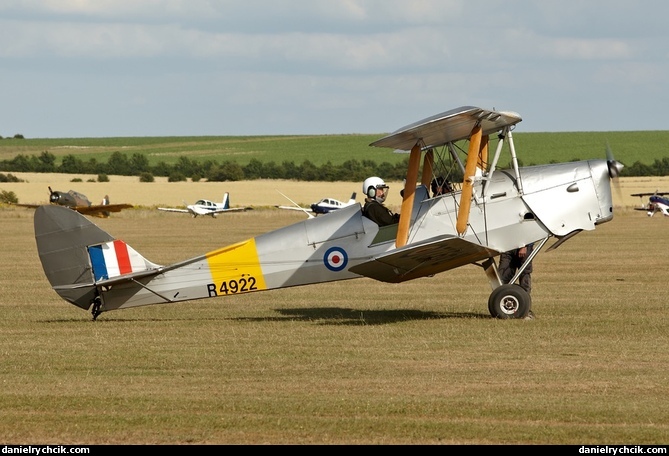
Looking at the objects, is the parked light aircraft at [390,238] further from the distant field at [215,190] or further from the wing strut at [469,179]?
the distant field at [215,190]

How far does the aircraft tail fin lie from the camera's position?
44.3ft

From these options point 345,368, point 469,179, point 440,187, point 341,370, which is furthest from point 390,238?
point 341,370

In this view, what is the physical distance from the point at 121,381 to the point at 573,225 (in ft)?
20.7

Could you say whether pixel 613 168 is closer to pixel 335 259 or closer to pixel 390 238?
pixel 390 238

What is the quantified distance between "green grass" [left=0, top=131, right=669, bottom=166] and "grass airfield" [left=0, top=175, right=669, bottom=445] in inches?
3335

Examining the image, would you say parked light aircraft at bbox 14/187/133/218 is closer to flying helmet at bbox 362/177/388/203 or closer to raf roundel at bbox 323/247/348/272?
flying helmet at bbox 362/177/388/203

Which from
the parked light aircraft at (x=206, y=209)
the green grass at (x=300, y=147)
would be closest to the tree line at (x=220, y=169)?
the green grass at (x=300, y=147)

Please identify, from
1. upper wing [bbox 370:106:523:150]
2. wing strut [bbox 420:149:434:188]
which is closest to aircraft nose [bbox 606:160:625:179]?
upper wing [bbox 370:106:523:150]

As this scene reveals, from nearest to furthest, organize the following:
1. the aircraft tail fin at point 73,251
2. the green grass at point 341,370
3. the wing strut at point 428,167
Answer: the green grass at point 341,370 < the aircraft tail fin at point 73,251 < the wing strut at point 428,167

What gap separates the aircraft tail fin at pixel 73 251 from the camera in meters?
13.5

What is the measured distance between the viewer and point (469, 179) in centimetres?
1295

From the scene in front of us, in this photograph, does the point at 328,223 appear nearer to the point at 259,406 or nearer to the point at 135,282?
the point at 135,282

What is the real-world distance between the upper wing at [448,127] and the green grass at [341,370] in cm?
224

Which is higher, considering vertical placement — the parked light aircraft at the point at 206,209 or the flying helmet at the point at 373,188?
the flying helmet at the point at 373,188
